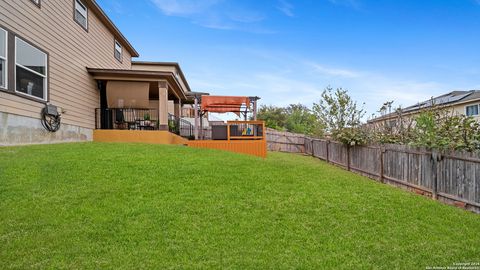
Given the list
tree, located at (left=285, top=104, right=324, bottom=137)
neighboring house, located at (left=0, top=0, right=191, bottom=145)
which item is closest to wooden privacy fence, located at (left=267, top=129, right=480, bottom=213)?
neighboring house, located at (left=0, top=0, right=191, bottom=145)

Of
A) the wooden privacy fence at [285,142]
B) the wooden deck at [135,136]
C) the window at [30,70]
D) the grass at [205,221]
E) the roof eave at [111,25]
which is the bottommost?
the grass at [205,221]

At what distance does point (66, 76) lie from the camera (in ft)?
35.8

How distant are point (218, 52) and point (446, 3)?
12.7 m

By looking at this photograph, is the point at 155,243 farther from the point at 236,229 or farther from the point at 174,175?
the point at 174,175

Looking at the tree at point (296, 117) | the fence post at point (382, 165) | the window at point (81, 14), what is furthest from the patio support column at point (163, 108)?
the tree at point (296, 117)

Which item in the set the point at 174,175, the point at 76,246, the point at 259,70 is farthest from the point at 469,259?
the point at 259,70

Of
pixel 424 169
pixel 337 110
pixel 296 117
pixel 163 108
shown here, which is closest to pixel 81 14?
pixel 163 108

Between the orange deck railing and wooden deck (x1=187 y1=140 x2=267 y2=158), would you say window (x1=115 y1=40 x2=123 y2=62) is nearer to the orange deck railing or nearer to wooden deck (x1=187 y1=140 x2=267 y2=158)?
the orange deck railing

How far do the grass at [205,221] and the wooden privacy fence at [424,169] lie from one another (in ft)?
2.36

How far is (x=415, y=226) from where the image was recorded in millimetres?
4602

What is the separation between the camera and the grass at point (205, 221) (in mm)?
3479

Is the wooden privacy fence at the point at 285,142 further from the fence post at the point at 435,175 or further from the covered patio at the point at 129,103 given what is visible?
the fence post at the point at 435,175

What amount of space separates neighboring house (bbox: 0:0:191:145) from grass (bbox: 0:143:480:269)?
215 cm

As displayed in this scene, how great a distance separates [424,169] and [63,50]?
1168cm
